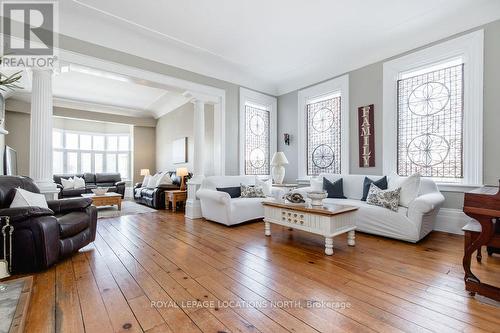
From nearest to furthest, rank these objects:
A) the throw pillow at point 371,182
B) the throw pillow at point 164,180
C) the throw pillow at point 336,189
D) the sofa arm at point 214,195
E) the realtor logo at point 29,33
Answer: the realtor logo at point 29,33, the throw pillow at point 371,182, the sofa arm at point 214,195, the throw pillow at point 336,189, the throw pillow at point 164,180

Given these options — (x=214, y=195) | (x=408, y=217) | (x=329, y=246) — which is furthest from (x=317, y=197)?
(x=214, y=195)

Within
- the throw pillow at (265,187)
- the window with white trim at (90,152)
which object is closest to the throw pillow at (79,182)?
the window with white trim at (90,152)

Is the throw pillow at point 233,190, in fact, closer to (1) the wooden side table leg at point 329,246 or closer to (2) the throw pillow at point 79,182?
(1) the wooden side table leg at point 329,246

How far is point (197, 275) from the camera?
214cm

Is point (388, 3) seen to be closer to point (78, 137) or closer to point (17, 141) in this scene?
point (17, 141)

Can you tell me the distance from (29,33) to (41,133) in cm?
131

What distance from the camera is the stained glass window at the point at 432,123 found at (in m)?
3.47

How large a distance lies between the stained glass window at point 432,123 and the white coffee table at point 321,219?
1810mm

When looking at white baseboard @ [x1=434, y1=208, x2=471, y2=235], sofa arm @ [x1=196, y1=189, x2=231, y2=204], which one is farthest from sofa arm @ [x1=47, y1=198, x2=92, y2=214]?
white baseboard @ [x1=434, y1=208, x2=471, y2=235]

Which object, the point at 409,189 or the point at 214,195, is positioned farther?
the point at 214,195

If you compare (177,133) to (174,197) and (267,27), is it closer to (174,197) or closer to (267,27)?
(174,197)

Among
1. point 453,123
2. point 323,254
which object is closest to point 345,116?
point 453,123

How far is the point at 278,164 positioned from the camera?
204 inches

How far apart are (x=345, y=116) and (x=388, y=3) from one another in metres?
1.97
